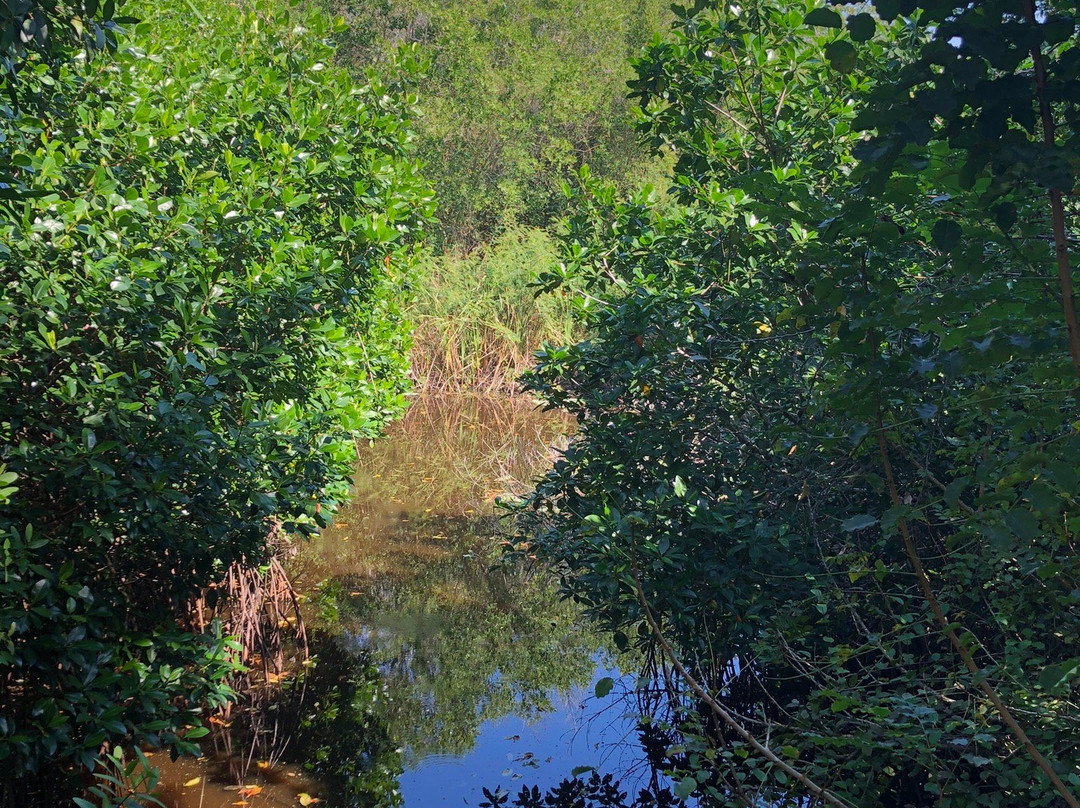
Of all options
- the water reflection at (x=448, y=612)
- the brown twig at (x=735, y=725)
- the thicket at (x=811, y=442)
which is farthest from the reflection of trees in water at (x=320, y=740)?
the brown twig at (x=735, y=725)

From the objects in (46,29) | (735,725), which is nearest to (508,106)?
(46,29)

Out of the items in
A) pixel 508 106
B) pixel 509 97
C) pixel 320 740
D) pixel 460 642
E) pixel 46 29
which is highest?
pixel 509 97

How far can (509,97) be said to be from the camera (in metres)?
21.5

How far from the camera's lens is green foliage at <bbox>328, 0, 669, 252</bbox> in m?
19.8

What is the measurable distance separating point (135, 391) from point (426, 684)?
2.97 meters

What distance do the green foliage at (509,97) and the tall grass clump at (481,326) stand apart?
529cm

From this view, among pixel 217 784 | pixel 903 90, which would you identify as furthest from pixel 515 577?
pixel 903 90

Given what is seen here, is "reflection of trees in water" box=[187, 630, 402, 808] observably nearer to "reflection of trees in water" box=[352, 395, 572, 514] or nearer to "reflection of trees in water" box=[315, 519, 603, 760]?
"reflection of trees in water" box=[315, 519, 603, 760]

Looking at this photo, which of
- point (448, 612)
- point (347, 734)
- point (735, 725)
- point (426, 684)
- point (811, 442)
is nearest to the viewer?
point (735, 725)

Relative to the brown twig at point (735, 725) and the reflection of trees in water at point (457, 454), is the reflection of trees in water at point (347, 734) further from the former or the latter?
the reflection of trees in water at point (457, 454)

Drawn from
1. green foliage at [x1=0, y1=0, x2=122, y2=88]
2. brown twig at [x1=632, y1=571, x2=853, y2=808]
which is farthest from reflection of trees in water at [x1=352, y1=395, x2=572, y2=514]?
brown twig at [x1=632, y1=571, x2=853, y2=808]

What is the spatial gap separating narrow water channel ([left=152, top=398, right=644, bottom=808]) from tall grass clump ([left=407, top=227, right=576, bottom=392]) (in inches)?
162

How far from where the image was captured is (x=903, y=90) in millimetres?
1566

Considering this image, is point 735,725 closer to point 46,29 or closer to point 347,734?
point 46,29
